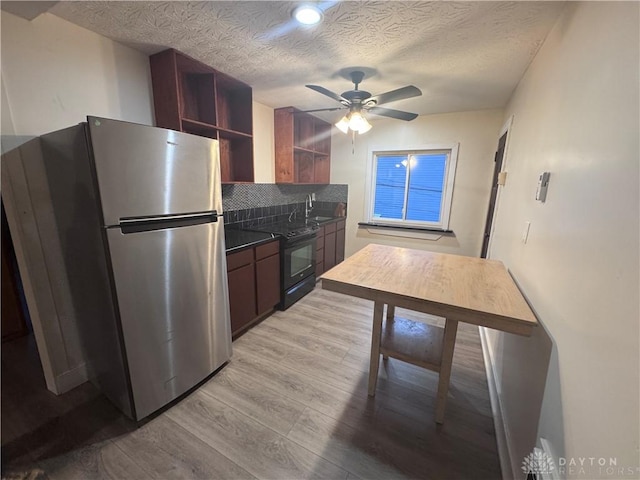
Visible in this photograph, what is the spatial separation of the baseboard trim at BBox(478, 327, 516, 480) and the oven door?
79.0 inches

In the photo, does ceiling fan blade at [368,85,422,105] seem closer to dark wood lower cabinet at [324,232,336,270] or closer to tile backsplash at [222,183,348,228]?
tile backsplash at [222,183,348,228]

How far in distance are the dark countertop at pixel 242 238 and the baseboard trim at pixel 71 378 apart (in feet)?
4.36

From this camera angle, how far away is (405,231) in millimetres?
3951

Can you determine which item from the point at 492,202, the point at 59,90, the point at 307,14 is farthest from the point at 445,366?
the point at 59,90

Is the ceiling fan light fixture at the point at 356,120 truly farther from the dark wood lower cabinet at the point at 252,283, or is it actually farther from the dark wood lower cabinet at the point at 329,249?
the dark wood lower cabinet at the point at 329,249

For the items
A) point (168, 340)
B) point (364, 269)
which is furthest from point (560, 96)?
point (168, 340)

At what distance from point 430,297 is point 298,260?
6.61 ft

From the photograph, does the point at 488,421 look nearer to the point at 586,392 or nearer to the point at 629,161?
the point at 586,392

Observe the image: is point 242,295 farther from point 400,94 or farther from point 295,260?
point 400,94

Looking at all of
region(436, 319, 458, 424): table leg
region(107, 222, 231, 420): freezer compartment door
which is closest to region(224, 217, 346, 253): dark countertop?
region(107, 222, 231, 420): freezer compartment door

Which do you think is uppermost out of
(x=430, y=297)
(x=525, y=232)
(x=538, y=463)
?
(x=525, y=232)

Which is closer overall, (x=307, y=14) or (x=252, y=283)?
(x=307, y=14)

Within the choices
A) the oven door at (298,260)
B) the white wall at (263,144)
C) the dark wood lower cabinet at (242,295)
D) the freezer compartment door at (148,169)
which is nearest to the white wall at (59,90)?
the freezer compartment door at (148,169)

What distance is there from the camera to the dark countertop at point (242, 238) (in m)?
2.28
